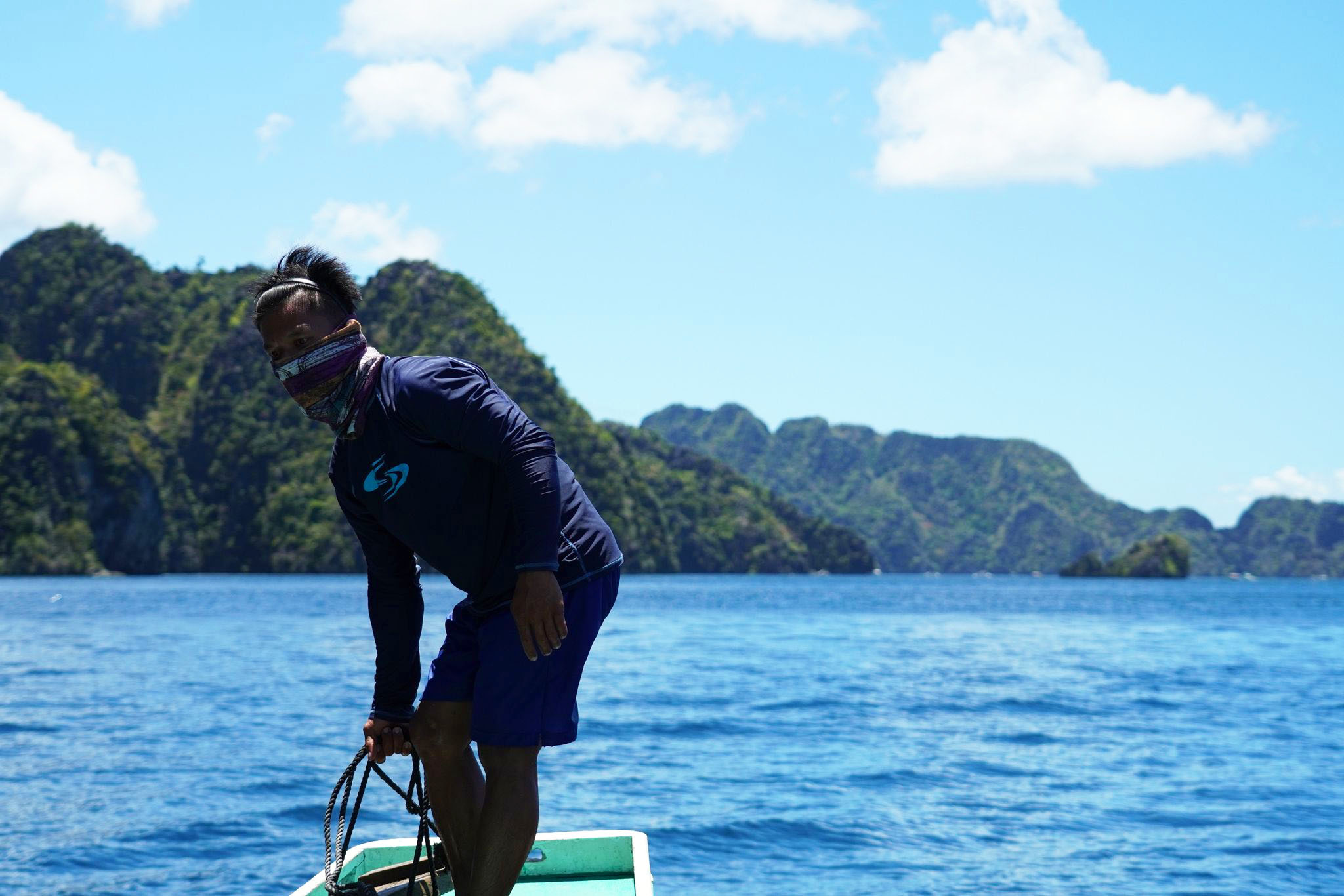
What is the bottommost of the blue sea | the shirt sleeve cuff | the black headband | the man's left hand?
the blue sea

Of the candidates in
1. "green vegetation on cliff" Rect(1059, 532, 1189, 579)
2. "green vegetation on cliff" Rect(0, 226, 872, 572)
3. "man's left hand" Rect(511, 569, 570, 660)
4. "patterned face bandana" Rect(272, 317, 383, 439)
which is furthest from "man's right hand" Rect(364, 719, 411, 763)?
"green vegetation on cliff" Rect(1059, 532, 1189, 579)

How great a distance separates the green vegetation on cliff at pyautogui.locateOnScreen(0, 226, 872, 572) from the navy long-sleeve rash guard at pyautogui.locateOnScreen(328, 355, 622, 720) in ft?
399

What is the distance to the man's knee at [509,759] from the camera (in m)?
3.87

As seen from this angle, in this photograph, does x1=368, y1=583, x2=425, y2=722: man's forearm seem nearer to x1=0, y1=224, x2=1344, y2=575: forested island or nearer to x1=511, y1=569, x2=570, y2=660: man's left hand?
x1=511, y1=569, x2=570, y2=660: man's left hand

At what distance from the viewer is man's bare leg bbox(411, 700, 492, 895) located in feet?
13.5

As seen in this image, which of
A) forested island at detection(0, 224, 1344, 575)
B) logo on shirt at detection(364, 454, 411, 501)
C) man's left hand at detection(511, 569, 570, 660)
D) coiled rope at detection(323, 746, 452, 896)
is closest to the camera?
man's left hand at detection(511, 569, 570, 660)

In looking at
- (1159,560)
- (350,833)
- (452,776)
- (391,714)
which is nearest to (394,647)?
(391,714)

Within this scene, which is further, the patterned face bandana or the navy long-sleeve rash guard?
the patterned face bandana

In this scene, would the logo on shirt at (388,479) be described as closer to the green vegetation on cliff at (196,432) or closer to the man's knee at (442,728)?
the man's knee at (442,728)

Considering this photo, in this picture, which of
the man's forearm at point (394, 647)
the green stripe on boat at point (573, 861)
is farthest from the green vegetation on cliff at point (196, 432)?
the man's forearm at point (394, 647)

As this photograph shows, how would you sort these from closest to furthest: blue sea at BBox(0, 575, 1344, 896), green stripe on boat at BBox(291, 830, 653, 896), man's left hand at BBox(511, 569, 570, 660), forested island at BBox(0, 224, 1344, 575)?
man's left hand at BBox(511, 569, 570, 660) → green stripe on boat at BBox(291, 830, 653, 896) → blue sea at BBox(0, 575, 1344, 896) → forested island at BBox(0, 224, 1344, 575)

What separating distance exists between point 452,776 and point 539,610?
903mm

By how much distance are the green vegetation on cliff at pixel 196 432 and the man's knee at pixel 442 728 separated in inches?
4772

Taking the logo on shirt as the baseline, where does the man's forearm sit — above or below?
below
